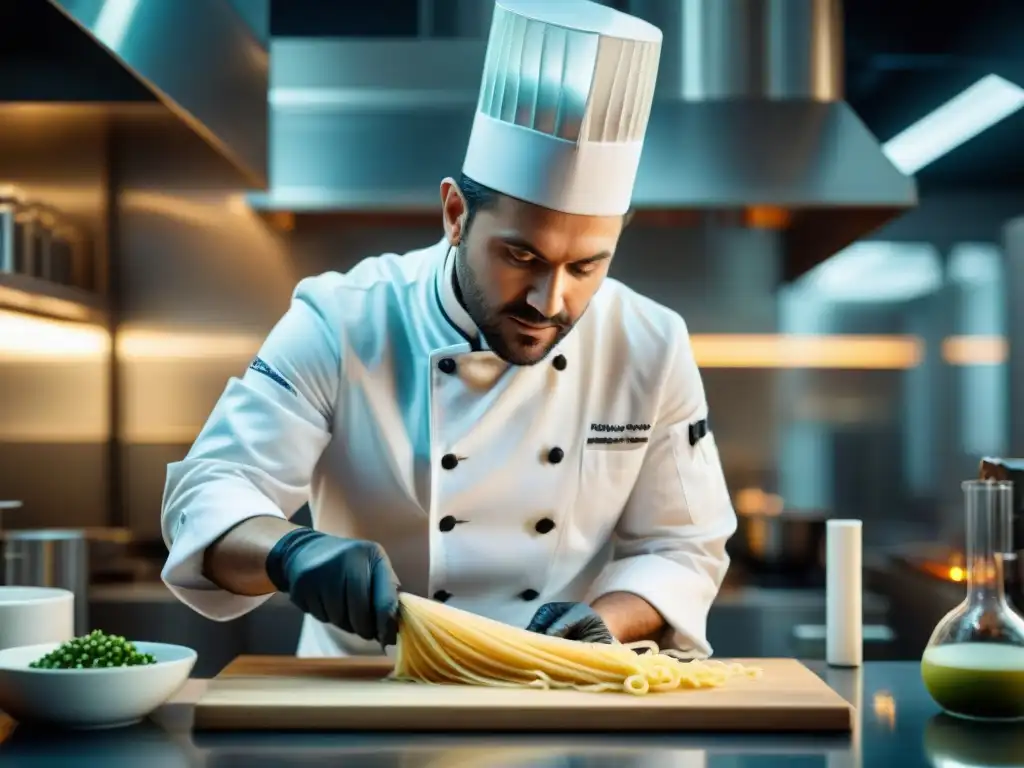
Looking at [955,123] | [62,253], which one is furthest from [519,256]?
[955,123]

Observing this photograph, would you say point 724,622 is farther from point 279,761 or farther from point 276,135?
point 279,761

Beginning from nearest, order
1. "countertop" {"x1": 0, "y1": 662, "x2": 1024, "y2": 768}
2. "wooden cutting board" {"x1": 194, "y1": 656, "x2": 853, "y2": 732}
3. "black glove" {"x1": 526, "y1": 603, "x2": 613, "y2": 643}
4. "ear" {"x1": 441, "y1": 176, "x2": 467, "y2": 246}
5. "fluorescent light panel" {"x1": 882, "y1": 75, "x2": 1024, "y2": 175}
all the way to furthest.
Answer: "countertop" {"x1": 0, "y1": 662, "x2": 1024, "y2": 768} → "wooden cutting board" {"x1": 194, "y1": 656, "x2": 853, "y2": 732} → "black glove" {"x1": 526, "y1": 603, "x2": 613, "y2": 643} → "ear" {"x1": 441, "y1": 176, "x2": 467, "y2": 246} → "fluorescent light panel" {"x1": 882, "y1": 75, "x2": 1024, "y2": 175}

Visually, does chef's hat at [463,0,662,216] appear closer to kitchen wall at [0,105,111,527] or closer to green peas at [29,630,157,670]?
green peas at [29,630,157,670]

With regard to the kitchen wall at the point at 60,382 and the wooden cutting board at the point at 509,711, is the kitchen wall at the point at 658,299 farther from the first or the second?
the wooden cutting board at the point at 509,711

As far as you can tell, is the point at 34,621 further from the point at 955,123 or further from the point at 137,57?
the point at 955,123

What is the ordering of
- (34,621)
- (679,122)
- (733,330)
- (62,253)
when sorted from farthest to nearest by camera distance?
(733,330), (62,253), (679,122), (34,621)

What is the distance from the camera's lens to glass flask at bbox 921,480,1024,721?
1.44 m

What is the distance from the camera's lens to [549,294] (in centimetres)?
171

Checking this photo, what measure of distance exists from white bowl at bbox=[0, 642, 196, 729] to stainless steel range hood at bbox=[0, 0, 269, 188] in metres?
0.86

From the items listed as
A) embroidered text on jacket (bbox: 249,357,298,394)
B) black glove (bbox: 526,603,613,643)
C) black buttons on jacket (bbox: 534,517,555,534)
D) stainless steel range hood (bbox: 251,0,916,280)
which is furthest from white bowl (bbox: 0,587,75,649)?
stainless steel range hood (bbox: 251,0,916,280)

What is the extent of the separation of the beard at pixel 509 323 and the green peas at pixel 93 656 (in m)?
0.65

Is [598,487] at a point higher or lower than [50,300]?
lower

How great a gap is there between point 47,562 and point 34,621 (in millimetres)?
1468

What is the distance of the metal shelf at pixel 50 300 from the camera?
2898 millimetres
